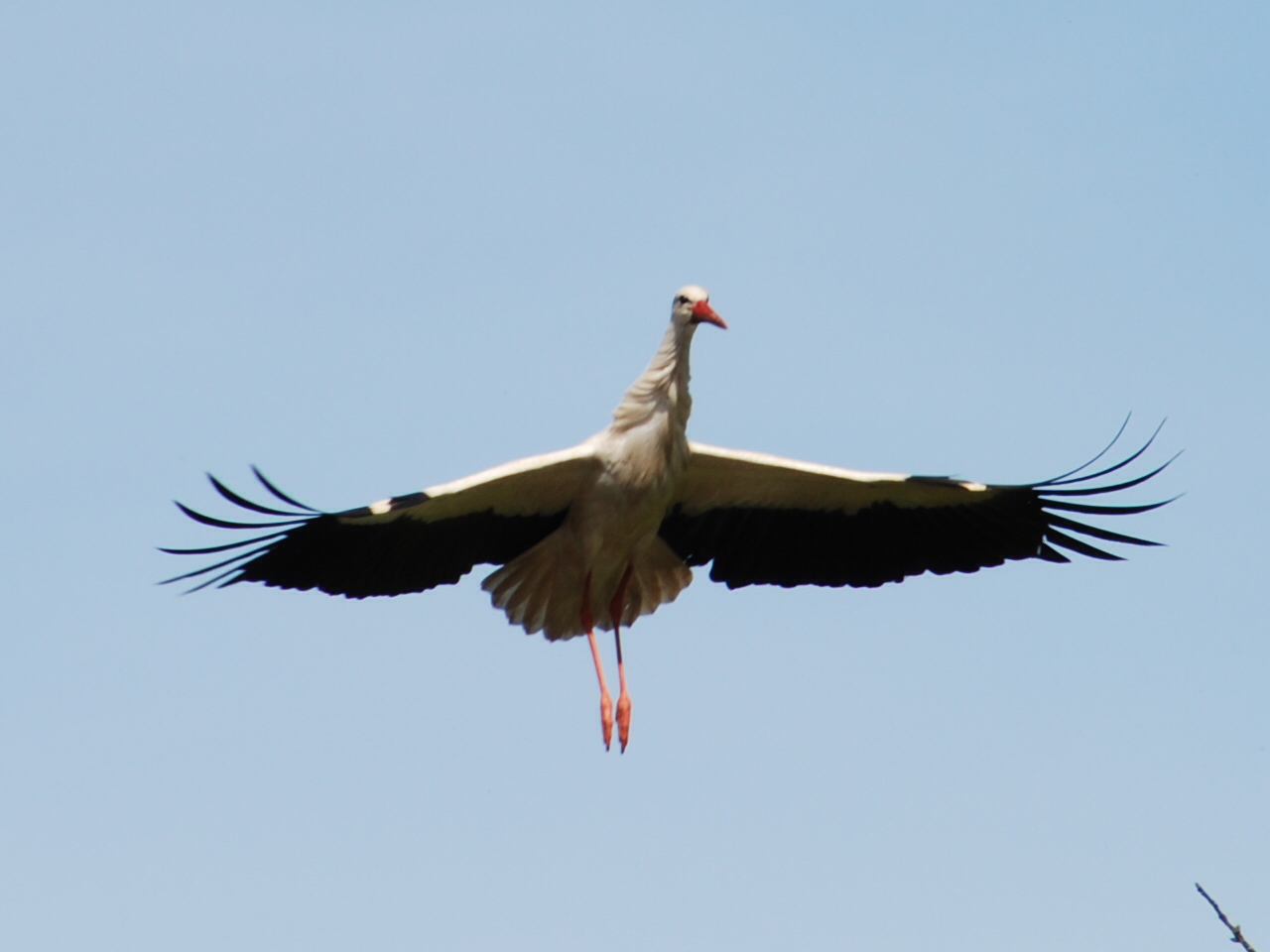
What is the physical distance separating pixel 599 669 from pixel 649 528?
2.70ft

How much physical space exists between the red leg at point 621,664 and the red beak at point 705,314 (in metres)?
1.36

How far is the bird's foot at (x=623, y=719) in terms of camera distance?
9391 millimetres

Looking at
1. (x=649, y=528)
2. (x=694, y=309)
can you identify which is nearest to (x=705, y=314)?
(x=694, y=309)

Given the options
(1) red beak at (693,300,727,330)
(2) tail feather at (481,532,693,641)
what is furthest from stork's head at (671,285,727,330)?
(2) tail feather at (481,532,693,641)

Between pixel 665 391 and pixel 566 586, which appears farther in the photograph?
pixel 566 586

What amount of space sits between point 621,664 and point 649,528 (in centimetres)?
80

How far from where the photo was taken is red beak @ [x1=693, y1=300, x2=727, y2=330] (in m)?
9.09

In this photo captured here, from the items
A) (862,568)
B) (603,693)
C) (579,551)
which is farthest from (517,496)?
(862,568)

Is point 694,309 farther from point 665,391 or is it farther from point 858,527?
point 858,527

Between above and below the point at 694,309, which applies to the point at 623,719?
below

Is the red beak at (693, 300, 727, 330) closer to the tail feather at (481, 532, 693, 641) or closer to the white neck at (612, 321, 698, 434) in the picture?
the white neck at (612, 321, 698, 434)

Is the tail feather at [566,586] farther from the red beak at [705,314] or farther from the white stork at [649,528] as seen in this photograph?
the red beak at [705,314]

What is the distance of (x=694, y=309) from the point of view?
9109mm

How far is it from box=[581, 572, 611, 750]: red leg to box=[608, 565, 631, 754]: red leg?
0.11 ft
